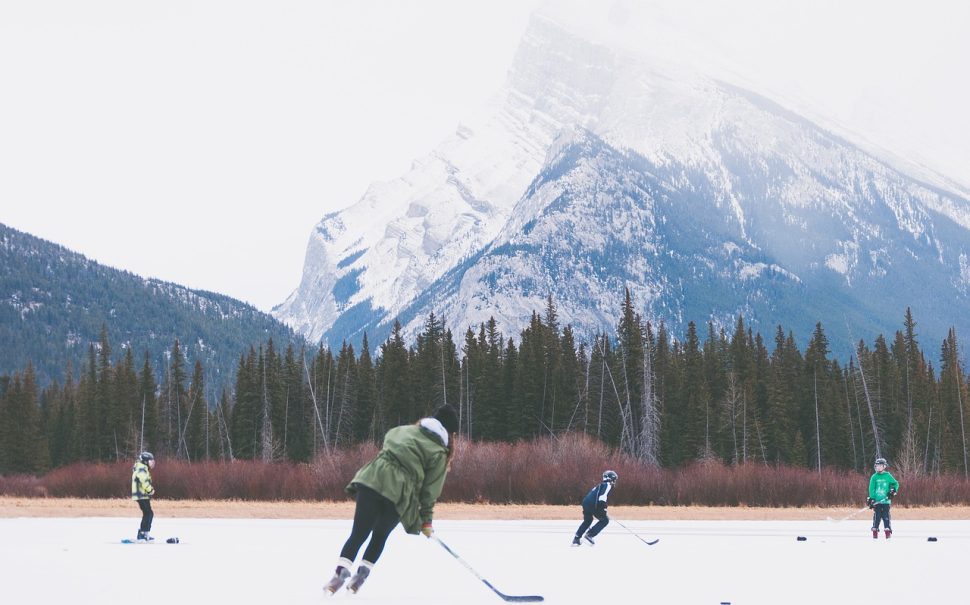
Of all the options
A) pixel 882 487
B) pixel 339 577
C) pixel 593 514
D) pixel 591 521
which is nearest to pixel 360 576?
pixel 339 577

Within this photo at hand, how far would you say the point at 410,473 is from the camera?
11500mm

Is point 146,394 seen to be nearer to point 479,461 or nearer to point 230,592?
point 479,461

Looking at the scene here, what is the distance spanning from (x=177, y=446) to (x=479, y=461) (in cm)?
7597

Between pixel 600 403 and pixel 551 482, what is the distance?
44299 mm

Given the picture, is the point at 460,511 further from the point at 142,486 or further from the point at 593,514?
the point at 142,486

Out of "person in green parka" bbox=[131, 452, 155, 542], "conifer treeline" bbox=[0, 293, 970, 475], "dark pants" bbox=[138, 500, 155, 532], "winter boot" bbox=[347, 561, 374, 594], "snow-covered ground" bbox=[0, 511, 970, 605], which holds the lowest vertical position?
"snow-covered ground" bbox=[0, 511, 970, 605]

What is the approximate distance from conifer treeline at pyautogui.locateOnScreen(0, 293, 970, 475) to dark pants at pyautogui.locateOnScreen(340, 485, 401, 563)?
64217 millimetres

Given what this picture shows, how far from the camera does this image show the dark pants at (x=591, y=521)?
21.0 m

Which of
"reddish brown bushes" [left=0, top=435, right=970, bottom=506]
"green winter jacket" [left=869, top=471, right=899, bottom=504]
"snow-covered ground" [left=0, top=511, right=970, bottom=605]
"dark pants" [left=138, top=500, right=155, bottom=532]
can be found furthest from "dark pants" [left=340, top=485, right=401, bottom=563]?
"reddish brown bushes" [left=0, top=435, right=970, bottom=506]

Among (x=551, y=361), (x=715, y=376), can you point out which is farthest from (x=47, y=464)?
(x=715, y=376)

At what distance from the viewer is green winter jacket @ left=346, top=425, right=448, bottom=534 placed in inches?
448

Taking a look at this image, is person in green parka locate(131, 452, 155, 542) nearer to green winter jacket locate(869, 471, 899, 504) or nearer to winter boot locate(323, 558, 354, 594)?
winter boot locate(323, 558, 354, 594)

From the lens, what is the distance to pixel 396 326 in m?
112

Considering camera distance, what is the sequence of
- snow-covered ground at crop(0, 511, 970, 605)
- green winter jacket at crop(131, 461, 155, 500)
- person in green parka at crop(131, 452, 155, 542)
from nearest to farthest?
snow-covered ground at crop(0, 511, 970, 605) < person in green parka at crop(131, 452, 155, 542) < green winter jacket at crop(131, 461, 155, 500)
